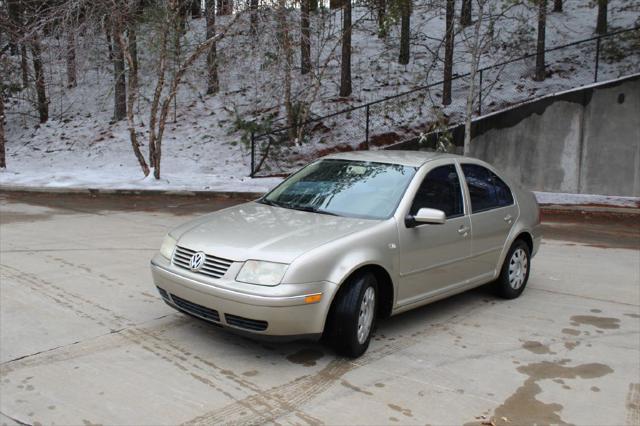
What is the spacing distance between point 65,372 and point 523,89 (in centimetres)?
1792

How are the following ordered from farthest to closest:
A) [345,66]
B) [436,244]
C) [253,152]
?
1. [345,66]
2. [253,152]
3. [436,244]

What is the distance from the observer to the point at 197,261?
4.38 metres

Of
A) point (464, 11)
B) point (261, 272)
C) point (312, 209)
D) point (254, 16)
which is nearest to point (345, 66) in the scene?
point (464, 11)

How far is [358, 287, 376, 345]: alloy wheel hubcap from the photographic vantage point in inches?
176

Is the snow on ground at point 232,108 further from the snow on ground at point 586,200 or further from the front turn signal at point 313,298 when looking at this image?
the front turn signal at point 313,298

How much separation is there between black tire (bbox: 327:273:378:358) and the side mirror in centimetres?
66

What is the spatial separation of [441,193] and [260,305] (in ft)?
6.98

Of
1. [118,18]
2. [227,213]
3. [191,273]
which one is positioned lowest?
[191,273]

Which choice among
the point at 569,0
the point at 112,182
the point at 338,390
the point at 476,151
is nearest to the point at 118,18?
the point at 112,182

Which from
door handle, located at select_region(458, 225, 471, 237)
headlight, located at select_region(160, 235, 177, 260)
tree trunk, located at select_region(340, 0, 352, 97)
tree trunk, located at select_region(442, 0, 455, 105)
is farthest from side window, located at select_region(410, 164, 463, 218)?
tree trunk, located at select_region(340, 0, 352, 97)

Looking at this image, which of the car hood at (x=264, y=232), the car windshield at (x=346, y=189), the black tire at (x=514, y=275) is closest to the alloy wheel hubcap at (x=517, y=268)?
the black tire at (x=514, y=275)

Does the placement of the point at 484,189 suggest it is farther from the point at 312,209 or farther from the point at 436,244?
the point at 312,209

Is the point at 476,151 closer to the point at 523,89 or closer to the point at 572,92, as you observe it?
the point at 572,92

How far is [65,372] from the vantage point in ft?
13.5
